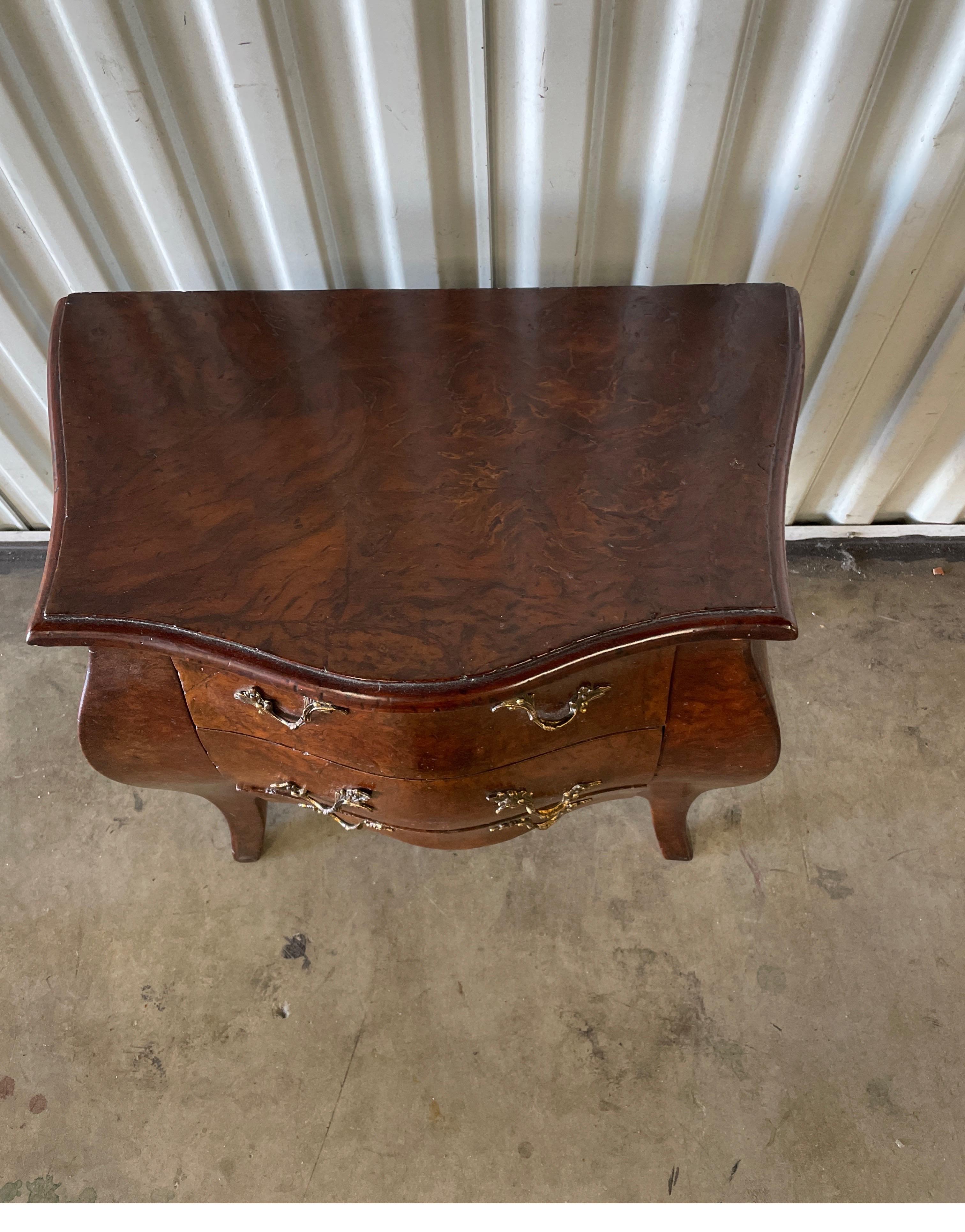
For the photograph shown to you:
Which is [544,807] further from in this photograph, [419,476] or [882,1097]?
[882,1097]

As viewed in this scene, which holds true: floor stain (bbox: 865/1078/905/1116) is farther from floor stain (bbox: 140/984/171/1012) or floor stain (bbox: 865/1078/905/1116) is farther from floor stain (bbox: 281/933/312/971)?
floor stain (bbox: 140/984/171/1012)

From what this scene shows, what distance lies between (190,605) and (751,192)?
83 cm

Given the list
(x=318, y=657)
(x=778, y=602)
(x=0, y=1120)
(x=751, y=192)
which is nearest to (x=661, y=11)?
(x=751, y=192)

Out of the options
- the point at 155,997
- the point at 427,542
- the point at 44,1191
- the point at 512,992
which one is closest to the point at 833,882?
the point at 512,992

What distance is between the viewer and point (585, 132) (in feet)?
2.94

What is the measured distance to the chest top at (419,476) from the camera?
0.66 m

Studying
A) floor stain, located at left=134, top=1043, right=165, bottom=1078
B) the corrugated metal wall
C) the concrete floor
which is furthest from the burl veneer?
floor stain, located at left=134, top=1043, right=165, bottom=1078

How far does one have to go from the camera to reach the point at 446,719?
2.32 ft

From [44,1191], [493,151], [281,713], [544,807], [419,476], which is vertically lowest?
[44,1191]

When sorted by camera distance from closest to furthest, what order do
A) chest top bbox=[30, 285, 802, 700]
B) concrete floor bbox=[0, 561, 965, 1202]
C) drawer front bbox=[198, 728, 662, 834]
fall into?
chest top bbox=[30, 285, 802, 700] < drawer front bbox=[198, 728, 662, 834] < concrete floor bbox=[0, 561, 965, 1202]

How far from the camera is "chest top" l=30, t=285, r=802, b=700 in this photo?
66 centimetres

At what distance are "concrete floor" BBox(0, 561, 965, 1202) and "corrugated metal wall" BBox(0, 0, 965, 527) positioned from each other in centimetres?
74

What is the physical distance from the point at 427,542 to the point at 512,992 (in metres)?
0.78

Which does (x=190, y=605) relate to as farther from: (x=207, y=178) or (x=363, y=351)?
(x=207, y=178)
